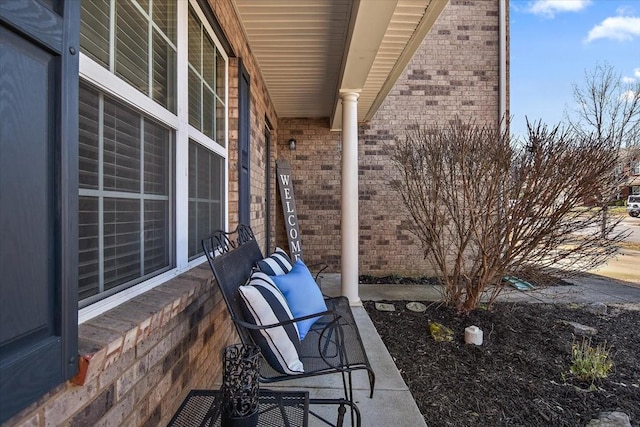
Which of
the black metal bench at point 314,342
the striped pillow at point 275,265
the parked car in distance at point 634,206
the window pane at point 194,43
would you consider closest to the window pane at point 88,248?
the black metal bench at point 314,342

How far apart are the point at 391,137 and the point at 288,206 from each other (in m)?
2.04

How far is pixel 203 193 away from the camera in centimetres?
229

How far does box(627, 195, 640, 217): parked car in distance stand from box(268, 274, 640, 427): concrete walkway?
19984 mm

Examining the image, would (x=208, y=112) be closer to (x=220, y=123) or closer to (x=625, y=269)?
(x=220, y=123)

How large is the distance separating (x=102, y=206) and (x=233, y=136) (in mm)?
1727

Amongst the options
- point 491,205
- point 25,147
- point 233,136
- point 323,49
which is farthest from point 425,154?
point 25,147

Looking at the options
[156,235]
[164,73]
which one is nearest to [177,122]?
[164,73]

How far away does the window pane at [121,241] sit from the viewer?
1258 millimetres

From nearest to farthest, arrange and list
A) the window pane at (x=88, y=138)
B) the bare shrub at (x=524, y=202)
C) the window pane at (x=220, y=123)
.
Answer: the window pane at (x=88, y=138), the window pane at (x=220, y=123), the bare shrub at (x=524, y=202)

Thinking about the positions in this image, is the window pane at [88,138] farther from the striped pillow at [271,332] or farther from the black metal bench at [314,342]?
the striped pillow at [271,332]

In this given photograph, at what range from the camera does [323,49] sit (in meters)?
3.51

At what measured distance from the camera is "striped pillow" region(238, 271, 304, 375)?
1.58 m

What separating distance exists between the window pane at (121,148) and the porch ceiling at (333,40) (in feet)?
5.84

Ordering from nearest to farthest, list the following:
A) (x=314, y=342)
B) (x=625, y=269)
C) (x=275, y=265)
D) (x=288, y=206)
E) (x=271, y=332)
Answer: (x=271, y=332)
(x=314, y=342)
(x=275, y=265)
(x=288, y=206)
(x=625, y=269)
